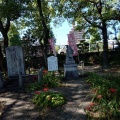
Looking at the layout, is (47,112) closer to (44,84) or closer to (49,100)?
(49,100)

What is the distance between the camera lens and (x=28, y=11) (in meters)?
17.2

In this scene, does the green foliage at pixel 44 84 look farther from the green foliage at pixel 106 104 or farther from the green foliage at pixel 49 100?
the green foliage at pixel 106 104

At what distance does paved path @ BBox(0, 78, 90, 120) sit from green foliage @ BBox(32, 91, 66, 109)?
0.17 m

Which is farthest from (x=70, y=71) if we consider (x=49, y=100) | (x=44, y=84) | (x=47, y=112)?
(x=47, y=112)

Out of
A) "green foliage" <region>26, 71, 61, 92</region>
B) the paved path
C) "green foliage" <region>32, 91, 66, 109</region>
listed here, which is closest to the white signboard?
"green foliage" <region>26, 71, 61, 92</region>

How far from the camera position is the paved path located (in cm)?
629

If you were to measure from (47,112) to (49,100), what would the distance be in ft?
1.67

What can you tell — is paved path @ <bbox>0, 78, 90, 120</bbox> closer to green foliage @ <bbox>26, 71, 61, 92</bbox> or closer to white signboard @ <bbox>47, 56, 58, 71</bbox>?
green foliage @ <bbox>26, 71, 61, 92</bbox>

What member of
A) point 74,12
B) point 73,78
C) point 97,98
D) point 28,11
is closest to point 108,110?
point 97,98

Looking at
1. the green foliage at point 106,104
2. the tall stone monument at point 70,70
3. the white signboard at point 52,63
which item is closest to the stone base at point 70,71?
the tall stone monument at point 70,70

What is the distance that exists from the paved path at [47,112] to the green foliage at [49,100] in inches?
6.5

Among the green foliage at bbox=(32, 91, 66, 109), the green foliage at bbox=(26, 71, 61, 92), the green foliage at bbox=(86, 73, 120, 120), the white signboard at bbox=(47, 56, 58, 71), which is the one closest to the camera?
the green foliage at bbox=(86, 73, 120, 120)

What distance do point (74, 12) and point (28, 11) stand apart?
5.59 m

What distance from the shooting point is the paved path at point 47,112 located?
6.29 meters
